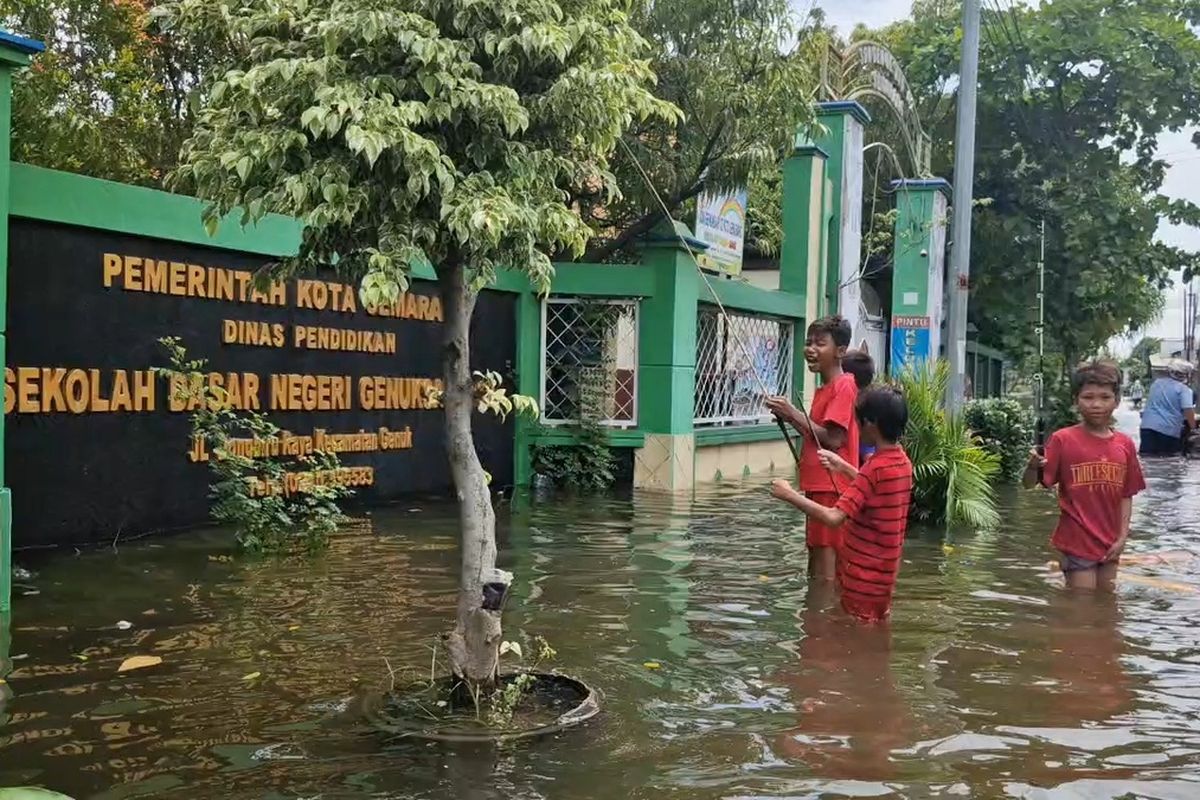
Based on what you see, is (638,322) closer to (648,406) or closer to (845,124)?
(648,406)

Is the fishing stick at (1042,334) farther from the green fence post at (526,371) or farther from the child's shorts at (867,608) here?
the child's shorts at (867,608)

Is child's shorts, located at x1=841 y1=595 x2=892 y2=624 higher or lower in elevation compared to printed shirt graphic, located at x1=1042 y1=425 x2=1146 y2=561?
lower

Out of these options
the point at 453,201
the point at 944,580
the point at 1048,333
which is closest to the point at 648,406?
the point at 944,580

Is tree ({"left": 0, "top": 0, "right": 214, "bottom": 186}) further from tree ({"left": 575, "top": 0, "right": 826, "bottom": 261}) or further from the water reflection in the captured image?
the water reflection

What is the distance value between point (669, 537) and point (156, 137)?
290 inches

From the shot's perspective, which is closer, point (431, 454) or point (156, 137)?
point (431, 454)

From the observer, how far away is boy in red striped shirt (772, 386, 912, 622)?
5.23 m

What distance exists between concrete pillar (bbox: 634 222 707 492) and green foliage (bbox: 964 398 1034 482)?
151 inches

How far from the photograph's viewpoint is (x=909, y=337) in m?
21.6

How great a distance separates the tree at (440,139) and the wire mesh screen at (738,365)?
8.89 m

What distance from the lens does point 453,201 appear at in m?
3.90

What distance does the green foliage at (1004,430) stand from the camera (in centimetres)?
1428

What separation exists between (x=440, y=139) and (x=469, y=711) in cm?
205

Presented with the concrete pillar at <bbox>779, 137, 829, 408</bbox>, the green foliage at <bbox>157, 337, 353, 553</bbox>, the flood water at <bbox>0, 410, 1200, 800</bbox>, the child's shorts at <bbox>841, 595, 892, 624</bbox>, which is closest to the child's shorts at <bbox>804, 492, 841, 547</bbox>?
the flood water at <bbox>0, 410, 1200, 800</bbox>
